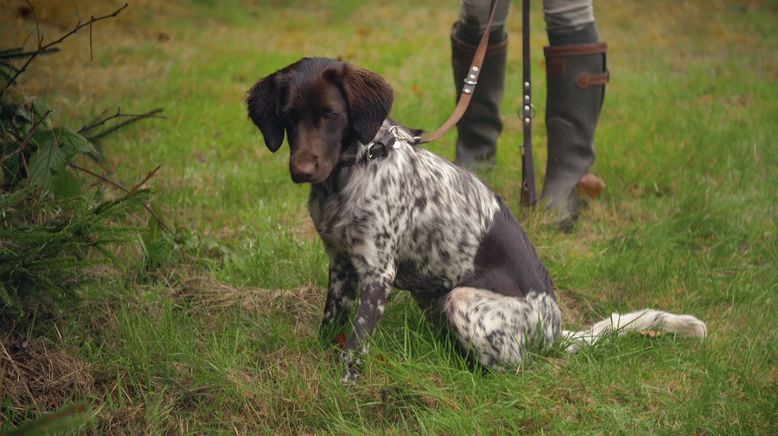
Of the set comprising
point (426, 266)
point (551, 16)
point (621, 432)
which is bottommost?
point (621, 432)

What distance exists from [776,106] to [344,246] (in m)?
5.76

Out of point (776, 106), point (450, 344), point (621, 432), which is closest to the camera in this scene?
point (621, 432)

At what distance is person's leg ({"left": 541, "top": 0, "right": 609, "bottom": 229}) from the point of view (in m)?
5.33

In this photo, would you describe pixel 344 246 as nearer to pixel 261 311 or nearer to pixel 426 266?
pixel 426 266

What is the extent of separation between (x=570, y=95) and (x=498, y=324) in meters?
2.43

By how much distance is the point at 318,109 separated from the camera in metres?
3.21

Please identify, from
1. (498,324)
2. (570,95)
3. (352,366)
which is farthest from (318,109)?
(570,95)

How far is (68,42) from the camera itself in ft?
30.3

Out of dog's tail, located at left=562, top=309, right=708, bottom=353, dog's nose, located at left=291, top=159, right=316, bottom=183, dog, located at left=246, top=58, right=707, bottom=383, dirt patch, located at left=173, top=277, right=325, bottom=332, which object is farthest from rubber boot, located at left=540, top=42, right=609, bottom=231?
dog's nose, located at left=291, top=159, right=316, bottom=183

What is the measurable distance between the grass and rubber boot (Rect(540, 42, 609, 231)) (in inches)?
9.3

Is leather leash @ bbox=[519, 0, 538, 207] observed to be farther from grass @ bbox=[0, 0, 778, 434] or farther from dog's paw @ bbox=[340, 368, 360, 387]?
dog's paw @ bbox=[340, 368, 360, 387]

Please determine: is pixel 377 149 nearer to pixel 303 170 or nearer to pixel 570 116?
pixel 303 170

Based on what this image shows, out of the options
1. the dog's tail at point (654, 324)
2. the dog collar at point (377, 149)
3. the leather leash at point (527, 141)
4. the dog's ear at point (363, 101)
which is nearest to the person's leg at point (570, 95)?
the leather leash at point (527, 141)

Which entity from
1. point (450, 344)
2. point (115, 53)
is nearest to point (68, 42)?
point (115, 53)
